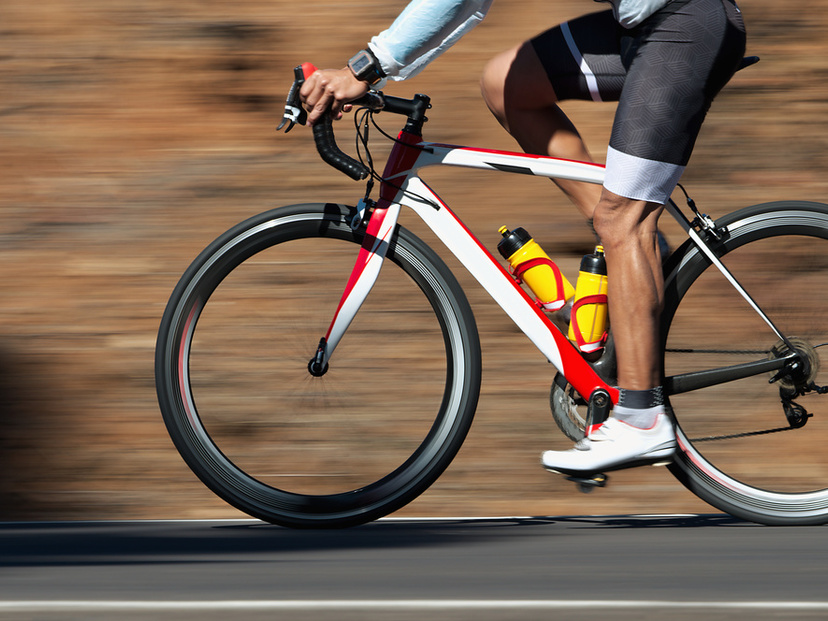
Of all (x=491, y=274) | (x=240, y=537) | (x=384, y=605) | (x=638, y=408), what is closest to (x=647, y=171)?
(x=491, y=274)

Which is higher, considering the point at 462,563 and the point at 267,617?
the point at 462,563

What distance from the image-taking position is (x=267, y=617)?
2543mm

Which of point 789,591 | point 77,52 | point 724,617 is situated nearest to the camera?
point 724,617

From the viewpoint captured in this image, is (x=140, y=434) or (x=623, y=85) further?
(x=140, y=434)

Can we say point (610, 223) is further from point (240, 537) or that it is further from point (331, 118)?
point (240, 537)

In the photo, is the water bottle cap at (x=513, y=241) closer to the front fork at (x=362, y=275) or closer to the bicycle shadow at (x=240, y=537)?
the front fork at (x=362, y=275)

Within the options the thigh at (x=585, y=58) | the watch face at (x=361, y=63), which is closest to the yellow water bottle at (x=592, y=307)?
the thigh at (x=585, y=58)

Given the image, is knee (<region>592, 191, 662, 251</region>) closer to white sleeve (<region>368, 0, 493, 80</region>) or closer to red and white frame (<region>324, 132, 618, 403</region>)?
red and white frame (<region>324, 132, 618, 403</region>)

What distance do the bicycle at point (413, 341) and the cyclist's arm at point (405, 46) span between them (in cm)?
9

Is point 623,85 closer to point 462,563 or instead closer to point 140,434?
point 462,563

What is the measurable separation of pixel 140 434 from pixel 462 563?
1933 mm

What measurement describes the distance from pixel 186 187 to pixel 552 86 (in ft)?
6.64

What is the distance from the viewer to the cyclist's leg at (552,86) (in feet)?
11.0

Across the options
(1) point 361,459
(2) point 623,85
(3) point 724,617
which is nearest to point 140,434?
(1) point 361,459
